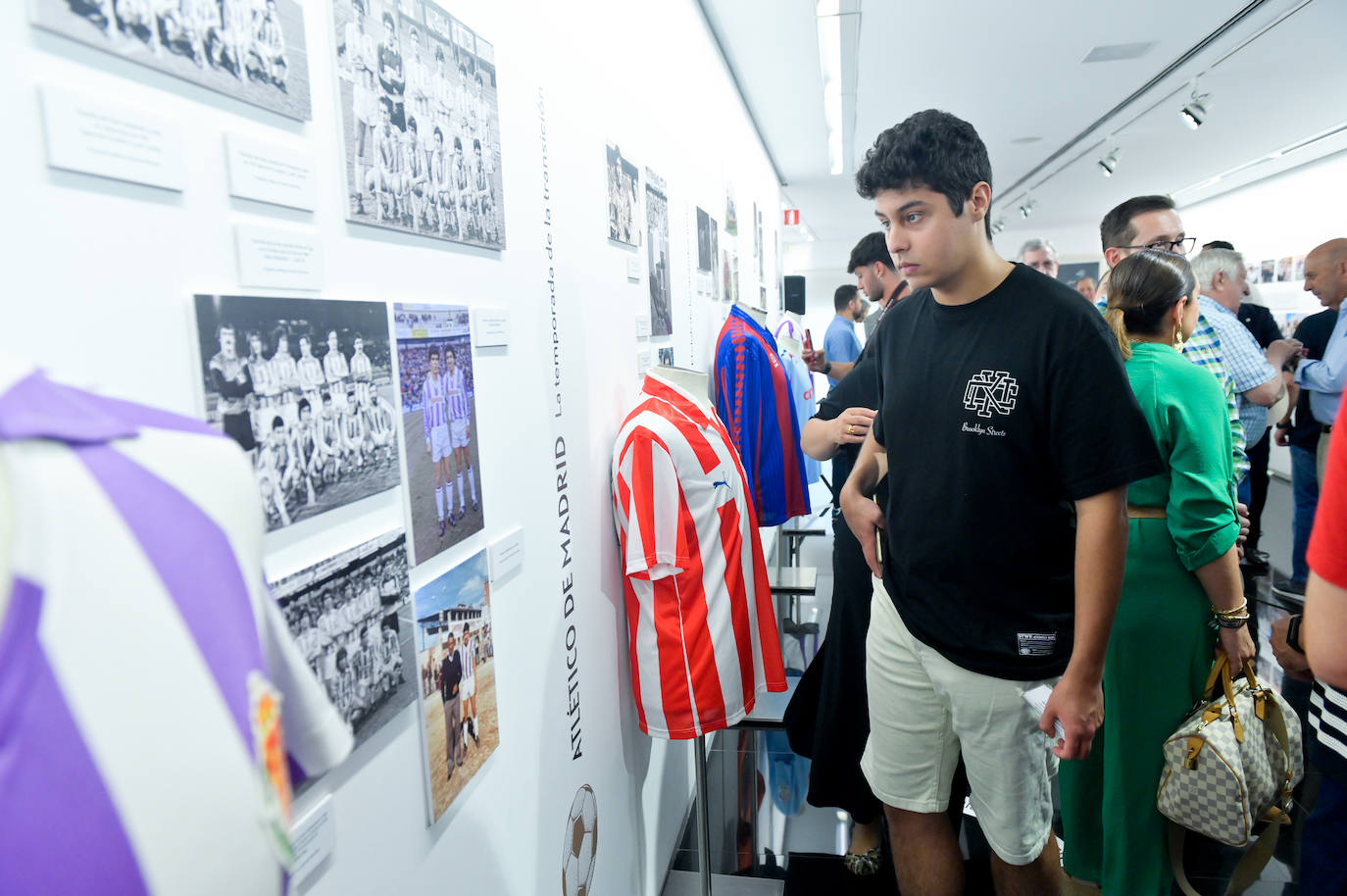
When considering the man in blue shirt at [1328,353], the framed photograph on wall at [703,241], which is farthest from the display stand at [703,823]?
the man in blue shirt at [1328,353]

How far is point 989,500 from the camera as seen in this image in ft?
4.63

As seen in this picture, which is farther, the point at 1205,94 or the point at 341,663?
the point at 1205,94

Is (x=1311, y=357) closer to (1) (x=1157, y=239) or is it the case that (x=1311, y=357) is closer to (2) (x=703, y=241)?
(1) (x=1157, y=239)

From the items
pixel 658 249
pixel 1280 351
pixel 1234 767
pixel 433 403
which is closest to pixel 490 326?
pixel 433 403

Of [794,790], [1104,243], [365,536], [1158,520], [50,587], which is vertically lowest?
[794,790]

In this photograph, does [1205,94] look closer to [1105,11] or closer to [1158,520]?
[1105,11]

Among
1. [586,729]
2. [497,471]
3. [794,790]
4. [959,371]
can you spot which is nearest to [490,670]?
[497,471]

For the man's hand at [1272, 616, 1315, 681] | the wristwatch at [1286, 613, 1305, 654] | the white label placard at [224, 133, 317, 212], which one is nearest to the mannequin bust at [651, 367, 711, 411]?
the white label placard at [224, 133, 317, 212]

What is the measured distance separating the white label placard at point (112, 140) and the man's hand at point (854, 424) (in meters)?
1.67

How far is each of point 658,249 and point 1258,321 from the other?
3847 millimetres

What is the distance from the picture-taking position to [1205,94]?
17.7 ft

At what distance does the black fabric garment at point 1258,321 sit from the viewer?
4.29 m

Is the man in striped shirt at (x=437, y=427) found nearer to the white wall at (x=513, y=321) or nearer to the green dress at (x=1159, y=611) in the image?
the white wall at (x=513, y=321)

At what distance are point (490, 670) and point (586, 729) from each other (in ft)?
1.77
